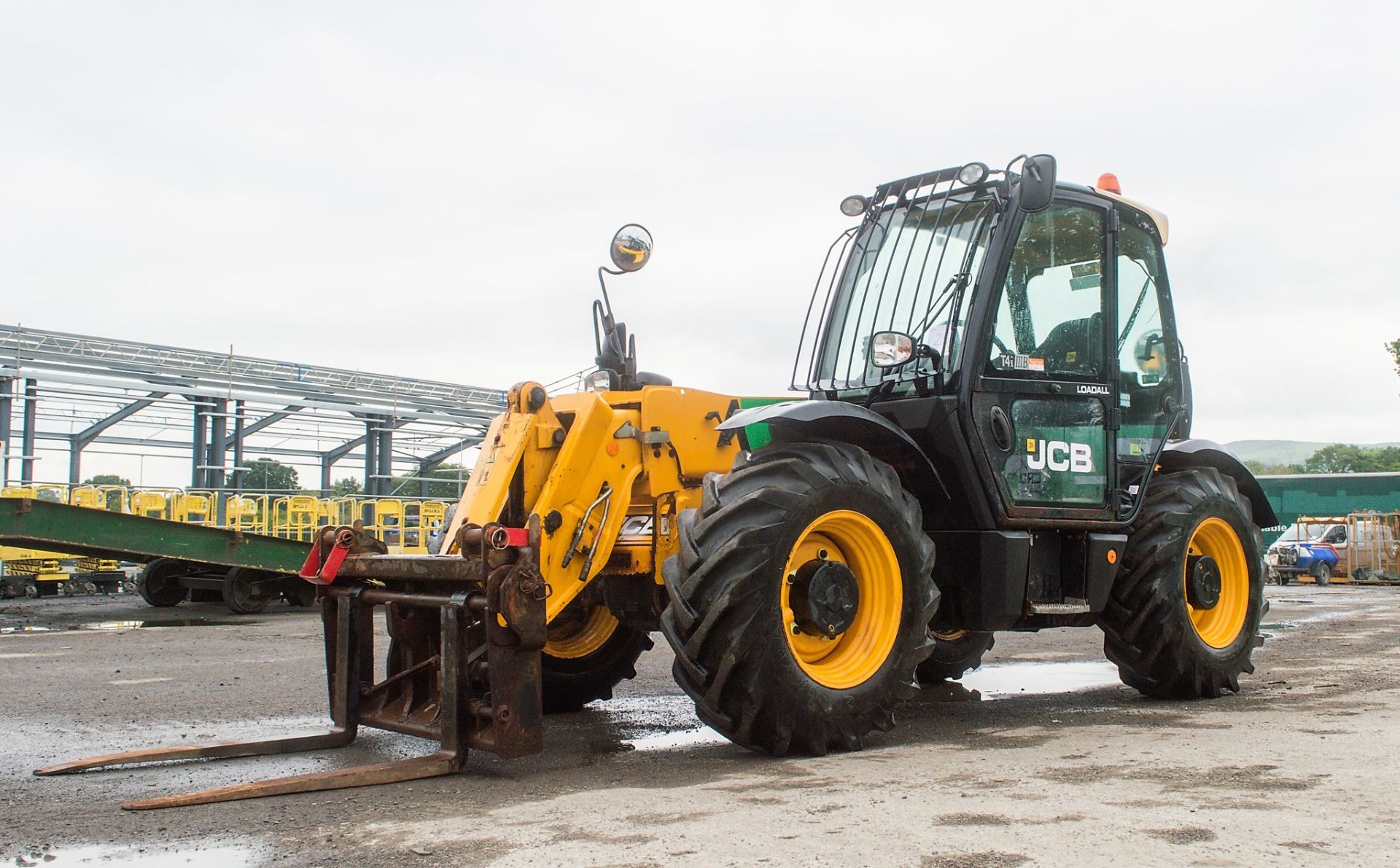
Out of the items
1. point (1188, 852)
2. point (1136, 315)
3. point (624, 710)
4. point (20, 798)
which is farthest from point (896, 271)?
point (20, 798)

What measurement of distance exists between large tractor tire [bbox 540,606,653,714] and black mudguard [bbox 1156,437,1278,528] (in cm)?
355

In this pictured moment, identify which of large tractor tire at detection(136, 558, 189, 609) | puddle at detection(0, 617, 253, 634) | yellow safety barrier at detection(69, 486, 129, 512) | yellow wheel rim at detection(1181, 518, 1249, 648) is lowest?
puddle at detection(0, 617, 253, 634)

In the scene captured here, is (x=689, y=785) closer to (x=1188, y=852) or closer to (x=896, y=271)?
(x=1188, y=852)

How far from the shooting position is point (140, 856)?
12.6ft

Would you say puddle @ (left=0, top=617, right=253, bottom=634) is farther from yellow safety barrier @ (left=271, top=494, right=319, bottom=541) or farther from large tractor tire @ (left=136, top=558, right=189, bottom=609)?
yellow safety barrier @ (left=271, top=494, right=319, bottom=541)

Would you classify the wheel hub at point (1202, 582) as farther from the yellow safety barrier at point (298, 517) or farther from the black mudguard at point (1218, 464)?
the yellow safety barrier at point (298, 517)

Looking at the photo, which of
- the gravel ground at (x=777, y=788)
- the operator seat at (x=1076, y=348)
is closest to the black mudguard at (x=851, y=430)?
the operator seat at (x=1076, y=348)

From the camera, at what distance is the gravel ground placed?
3.77m

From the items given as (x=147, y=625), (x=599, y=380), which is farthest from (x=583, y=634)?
(x=147, y=625)

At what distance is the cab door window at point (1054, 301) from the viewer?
667cm

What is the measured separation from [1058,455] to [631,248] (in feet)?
8.73

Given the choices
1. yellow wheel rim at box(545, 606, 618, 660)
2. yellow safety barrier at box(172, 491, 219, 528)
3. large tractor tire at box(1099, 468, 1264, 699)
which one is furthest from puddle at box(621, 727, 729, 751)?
yellow safety barrier at box(172, 491, 219, 528)

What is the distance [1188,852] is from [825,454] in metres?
2.55

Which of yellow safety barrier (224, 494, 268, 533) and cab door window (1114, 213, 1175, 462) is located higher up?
cab door window (1114, 213, 1175, 462)
